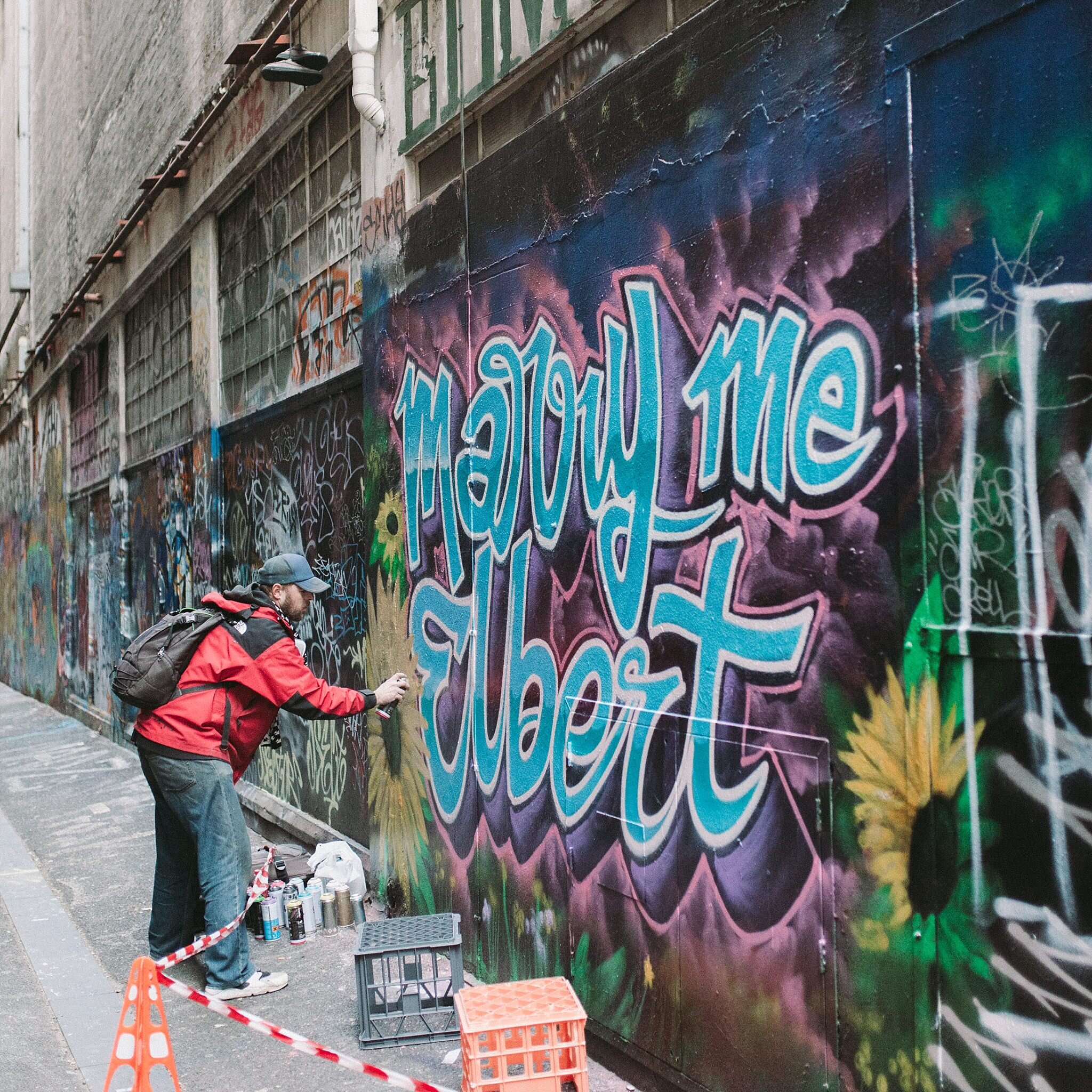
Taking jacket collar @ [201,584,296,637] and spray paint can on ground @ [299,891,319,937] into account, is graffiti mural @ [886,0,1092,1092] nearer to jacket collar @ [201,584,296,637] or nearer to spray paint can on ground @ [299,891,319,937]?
jacket collar @ [201,584,296,637]

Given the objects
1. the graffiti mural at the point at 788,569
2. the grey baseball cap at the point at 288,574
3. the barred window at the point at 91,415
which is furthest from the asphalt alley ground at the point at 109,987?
the barred window at the point at 91,415

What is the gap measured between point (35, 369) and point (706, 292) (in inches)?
691

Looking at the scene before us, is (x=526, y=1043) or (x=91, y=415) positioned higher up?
(x=91, y=415)

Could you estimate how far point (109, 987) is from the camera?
5.16 meters

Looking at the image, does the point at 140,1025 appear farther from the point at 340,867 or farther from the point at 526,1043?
the point at 340,867

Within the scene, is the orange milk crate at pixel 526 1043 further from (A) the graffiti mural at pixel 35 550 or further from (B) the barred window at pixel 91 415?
Answer: (A) the graffiti mural at pixel 35 550

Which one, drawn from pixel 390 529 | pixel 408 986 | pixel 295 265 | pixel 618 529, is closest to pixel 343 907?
pixel 408 986

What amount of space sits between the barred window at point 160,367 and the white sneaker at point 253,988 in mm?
6171

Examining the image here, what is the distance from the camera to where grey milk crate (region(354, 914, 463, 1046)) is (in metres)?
4.36

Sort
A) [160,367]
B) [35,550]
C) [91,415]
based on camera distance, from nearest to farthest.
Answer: [160,367]
[91,415]
[35,550]

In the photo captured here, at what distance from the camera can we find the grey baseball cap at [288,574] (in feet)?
16.7

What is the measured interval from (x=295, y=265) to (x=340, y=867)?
4.03 metres

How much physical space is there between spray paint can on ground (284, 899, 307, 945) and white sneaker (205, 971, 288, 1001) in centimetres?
59

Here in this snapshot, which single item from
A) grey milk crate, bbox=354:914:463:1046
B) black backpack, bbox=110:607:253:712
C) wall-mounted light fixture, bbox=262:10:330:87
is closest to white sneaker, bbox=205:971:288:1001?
grey milk crate, bbox=354:914:463:1046
